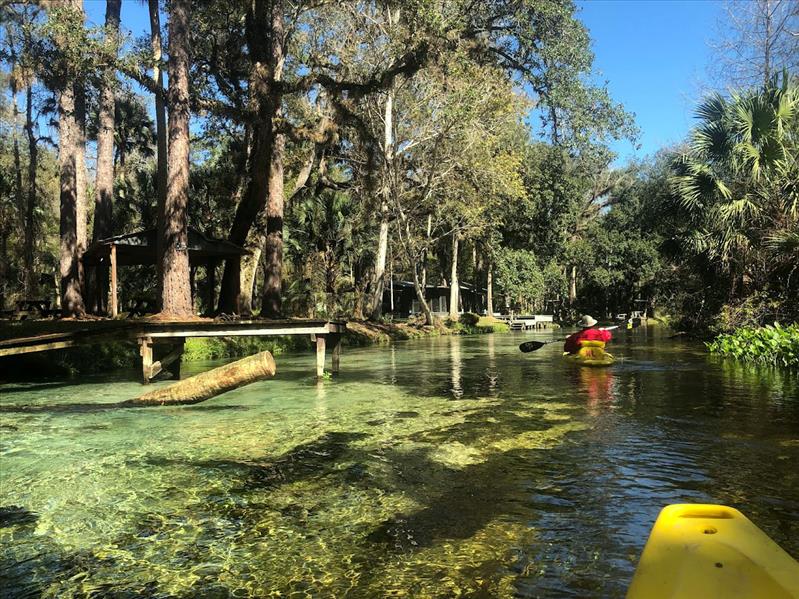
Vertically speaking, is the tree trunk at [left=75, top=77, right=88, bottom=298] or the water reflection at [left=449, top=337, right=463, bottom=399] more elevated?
the tree trunk at [left=75, top=77, right=88, bottom=298]

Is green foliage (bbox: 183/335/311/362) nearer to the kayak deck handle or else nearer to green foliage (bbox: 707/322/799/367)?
green foliage (bbox: 707/322/799/367)

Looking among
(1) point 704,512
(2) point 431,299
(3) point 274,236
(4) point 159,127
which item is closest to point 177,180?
(3) point 274,236

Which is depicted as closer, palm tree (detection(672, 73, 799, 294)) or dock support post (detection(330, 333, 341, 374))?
dock support post (detection(330, 333, 341, 374))

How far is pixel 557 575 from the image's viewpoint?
373 cm

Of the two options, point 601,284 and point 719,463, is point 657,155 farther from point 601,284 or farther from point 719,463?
point 719,463

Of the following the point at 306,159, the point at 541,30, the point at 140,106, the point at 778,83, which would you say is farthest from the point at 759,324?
the point at 140,106

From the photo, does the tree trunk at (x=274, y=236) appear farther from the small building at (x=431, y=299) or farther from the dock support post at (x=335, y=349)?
the small building at (x=431, y=299)

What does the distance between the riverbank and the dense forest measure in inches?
69.4

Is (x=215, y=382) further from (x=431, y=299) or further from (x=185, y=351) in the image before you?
(x=431, y=299)

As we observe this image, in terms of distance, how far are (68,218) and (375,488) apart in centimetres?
2079

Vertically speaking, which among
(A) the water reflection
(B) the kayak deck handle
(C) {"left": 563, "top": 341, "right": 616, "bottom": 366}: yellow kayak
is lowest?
(A) the water reflection

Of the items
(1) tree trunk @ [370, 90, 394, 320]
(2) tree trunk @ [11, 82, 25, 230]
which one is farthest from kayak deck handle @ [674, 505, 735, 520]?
(2) tree trunk @ [11, 82, 25, 230]

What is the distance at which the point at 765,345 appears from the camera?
48.6 feet

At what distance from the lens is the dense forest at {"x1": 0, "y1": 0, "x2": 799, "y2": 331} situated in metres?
16.9
